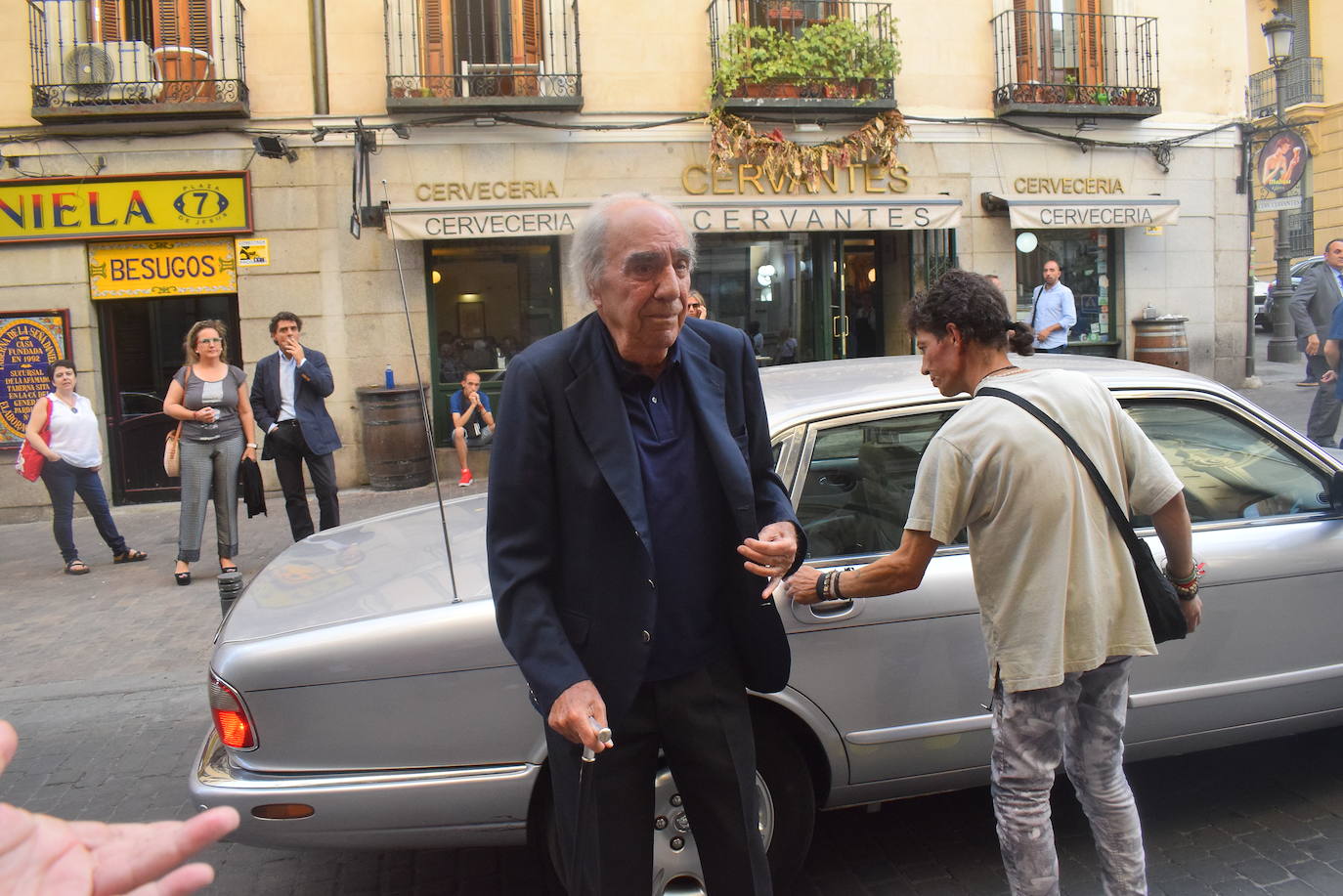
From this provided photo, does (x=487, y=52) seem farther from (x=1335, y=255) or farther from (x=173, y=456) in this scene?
(x=1335, y=255)

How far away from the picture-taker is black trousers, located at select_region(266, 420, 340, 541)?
7.86 m

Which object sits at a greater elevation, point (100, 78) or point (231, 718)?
point (100, 78)

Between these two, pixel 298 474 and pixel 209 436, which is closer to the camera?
pixel 209 436

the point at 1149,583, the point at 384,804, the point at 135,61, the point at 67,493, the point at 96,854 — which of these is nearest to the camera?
the point at 96,854

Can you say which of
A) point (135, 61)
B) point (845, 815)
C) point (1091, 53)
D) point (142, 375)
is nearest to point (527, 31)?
point (135, 61)

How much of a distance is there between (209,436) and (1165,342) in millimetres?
11432

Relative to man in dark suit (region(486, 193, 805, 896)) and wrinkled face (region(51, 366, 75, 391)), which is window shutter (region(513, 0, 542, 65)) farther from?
man in dark suit (region(486, 193, 805, 896))

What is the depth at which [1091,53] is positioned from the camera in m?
14.4

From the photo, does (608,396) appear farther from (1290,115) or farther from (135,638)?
(1290,115)

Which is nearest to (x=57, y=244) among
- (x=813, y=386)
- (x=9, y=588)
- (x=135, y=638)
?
(x=9, y=588)

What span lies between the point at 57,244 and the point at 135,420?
2.02 metres

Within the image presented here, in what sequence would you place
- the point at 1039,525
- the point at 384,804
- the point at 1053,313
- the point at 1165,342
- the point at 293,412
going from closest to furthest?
the point at 1039,525, the point at 384,804, the point at 293,412, the point at 1053,313, the point at 1165,342

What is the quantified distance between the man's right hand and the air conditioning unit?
38.4 ft

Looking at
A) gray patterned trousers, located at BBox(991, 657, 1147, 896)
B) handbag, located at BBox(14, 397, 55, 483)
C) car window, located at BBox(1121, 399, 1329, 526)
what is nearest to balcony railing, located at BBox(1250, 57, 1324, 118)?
car window, located at BBox(1121, 399, 1329, 526)
